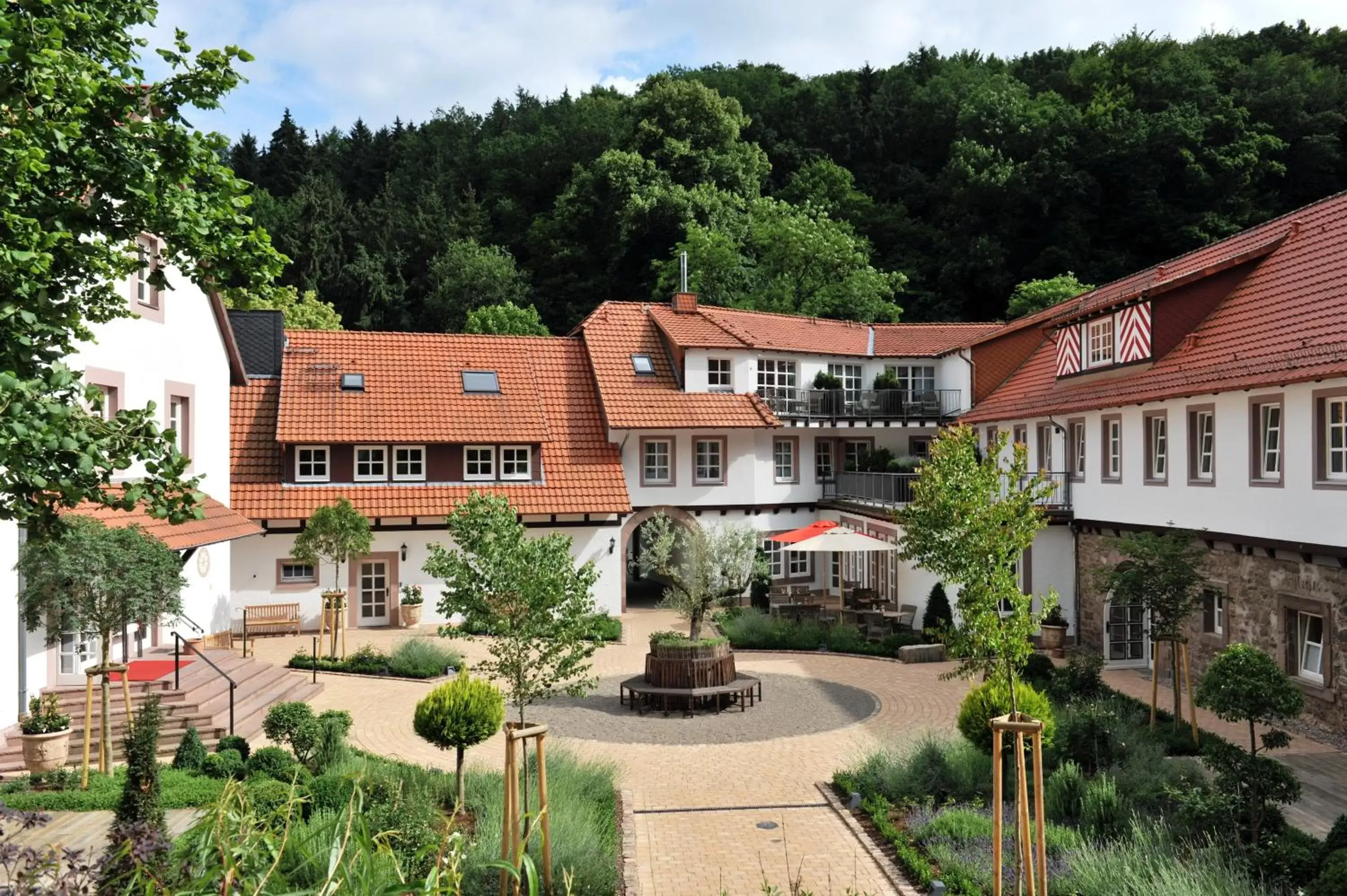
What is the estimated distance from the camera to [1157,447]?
1859 cm

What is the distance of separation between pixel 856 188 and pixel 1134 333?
36.6 meters

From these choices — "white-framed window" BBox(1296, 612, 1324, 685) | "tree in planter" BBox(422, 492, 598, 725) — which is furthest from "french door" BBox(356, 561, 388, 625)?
"white-framed window" BBox(1296, 612, 1324, 685)

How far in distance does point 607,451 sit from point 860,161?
33.8m

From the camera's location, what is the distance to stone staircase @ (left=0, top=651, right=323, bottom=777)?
1434 cm

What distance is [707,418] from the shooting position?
28.7 metres

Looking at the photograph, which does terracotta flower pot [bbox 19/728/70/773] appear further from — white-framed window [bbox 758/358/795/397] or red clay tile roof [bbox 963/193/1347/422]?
white-framed window [bbox 758/358/795/397]

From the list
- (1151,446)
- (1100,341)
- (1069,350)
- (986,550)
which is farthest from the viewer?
(1069,350)

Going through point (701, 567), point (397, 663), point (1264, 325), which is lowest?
point (397, 663)

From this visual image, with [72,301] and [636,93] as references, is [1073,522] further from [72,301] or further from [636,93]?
[636,93]

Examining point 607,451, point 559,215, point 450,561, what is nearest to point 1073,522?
point 607,451

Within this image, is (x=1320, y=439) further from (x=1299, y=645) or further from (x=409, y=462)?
(x=409, y=462)

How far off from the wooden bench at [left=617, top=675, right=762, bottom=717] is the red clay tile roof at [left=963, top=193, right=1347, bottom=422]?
8539 millimetres

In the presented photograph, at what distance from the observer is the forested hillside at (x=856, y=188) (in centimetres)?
4350

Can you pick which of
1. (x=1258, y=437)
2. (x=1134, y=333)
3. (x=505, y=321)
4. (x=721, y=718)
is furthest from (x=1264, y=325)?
(x=505, y=321)
